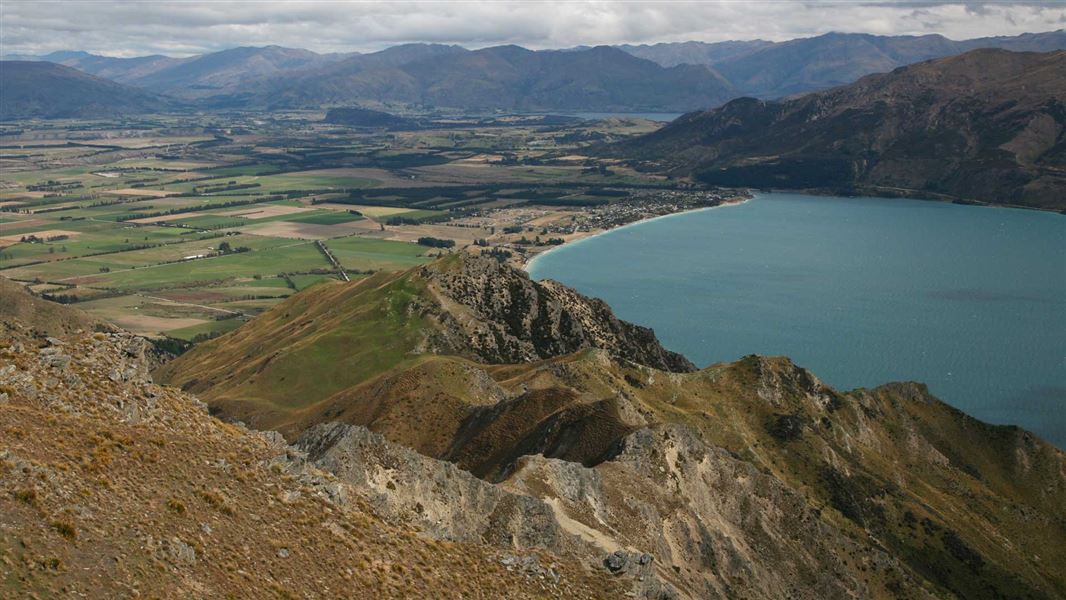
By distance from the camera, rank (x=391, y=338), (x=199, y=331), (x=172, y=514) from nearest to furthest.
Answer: (x=172, y=514)
(x=391, y=338)
(x=199, y=331)

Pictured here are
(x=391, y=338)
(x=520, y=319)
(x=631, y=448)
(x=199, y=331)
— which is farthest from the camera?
(x=199, y=331)

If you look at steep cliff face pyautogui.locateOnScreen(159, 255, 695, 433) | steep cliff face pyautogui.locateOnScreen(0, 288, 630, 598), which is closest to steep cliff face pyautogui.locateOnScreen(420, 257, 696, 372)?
steep cliff face pyautogui.locateOnScreen(159, 255, 695, 433)

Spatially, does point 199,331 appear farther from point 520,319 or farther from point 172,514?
point 172,514

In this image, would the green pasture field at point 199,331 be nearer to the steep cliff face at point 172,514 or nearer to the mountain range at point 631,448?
the mountain range at point 631,448

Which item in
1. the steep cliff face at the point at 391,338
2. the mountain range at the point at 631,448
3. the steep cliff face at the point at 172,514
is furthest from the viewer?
the steep cliff face at the point at 391,338

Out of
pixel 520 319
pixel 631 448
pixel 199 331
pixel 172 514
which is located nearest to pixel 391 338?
pixel 520 319

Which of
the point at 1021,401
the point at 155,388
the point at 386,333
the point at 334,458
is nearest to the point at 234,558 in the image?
the point at 155,388

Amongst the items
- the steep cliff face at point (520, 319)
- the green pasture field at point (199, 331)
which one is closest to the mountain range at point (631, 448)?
the steep cliff face at point (520, 319)

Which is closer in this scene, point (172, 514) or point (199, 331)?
point (172, 514)
